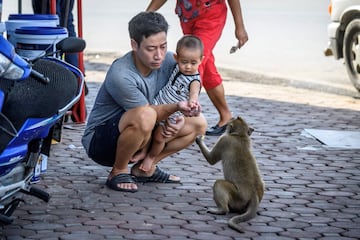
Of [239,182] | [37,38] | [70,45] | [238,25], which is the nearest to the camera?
[70,45]

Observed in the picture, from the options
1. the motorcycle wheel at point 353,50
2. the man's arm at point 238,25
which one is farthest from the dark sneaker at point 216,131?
the motorcycle wheel at point 353,50

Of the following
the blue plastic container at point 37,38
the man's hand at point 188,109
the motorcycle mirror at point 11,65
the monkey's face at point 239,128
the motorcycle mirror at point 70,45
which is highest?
the motorcycle mirror at point 11,65

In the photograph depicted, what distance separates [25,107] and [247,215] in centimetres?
168

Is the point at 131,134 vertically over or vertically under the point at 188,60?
under

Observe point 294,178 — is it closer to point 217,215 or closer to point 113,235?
point 217,215

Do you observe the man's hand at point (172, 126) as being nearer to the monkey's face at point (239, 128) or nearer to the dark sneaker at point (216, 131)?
the monkey's face at point (239, 128)

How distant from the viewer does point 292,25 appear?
19.3 meters

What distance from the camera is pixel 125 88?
20.9ft

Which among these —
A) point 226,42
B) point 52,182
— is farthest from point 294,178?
point 226,42

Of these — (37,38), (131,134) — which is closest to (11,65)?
(131,134)

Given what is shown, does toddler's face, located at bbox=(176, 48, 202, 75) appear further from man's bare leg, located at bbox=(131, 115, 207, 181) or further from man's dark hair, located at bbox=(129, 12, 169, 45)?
man's bare leg, located at bbox=(131, 115, 207, 181)

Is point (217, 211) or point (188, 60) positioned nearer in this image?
point (217, 211)

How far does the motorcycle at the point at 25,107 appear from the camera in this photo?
4762 mm

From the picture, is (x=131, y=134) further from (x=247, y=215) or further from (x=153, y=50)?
(x=247, y=215)
